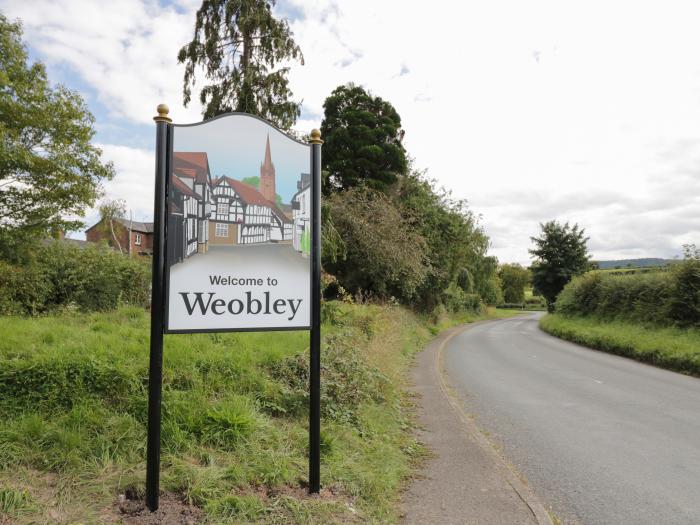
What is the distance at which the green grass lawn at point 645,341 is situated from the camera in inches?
517

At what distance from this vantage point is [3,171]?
482 inches

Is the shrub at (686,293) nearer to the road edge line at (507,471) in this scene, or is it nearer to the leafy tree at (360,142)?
the road edge line at (507,471)

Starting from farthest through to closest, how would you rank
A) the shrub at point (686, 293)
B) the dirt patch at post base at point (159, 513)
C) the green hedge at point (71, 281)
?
the shrub at point (686, 293), the green hedge at point (71, 281), the dirt patch at post base at point (159, 513)

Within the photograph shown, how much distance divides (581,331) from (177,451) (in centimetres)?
2182

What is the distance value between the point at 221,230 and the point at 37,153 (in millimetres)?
12198

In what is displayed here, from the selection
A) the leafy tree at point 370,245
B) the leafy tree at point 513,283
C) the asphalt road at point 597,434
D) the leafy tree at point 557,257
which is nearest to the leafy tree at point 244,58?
the leafy tree at point 370,245

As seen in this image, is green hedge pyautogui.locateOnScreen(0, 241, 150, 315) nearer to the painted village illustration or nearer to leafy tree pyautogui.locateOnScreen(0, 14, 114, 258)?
leafy tree pyautogui.locateOnScreen(0, 14, 114, 258)

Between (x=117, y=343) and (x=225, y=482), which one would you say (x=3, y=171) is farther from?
(x=225, y=482)

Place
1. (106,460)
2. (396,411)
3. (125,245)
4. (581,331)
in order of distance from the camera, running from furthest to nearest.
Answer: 1. (125,245)
2. (581,331)
3. (396,411)
4. (106,460)

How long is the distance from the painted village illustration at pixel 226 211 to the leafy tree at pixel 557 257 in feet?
127

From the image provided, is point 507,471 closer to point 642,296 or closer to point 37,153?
point 37,153

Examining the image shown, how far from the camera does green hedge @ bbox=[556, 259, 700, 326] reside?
17.4 meters

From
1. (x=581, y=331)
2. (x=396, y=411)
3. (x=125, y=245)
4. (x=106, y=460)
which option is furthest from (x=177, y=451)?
(x=125, y=245)

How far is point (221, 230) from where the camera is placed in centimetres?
369
